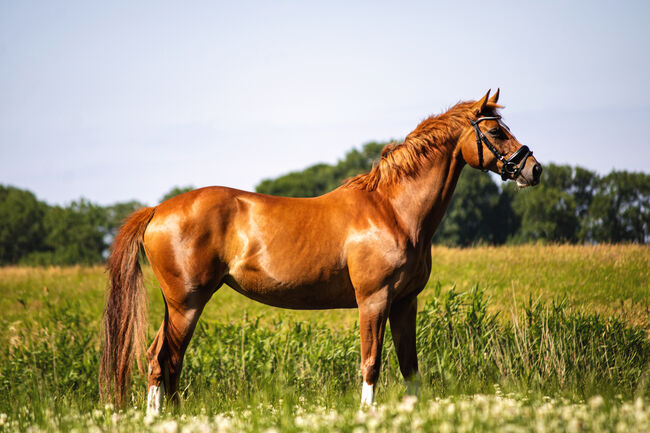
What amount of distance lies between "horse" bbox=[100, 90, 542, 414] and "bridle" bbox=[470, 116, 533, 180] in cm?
1

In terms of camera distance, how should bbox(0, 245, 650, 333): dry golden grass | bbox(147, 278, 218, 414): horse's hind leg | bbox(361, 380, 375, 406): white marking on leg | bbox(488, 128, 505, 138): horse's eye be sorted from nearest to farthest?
bbox(361, 380, 375, 406): white marking on leg
bbox(147, 278, 218, 414): horse's hind leg
bbox(488, 128, 505, 138): horse's eye
bbox(0, 245, 650, 333): dry golden grass

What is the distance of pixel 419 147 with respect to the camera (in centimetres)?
588

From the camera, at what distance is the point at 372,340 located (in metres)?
5.40

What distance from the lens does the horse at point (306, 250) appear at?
5.50 metres

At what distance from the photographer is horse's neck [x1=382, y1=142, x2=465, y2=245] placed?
5758 mm

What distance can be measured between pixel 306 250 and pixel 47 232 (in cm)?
6715

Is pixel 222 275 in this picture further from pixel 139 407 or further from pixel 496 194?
pixel 496 194

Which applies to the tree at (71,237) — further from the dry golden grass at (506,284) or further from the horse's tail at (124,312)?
the horse's tail at (124,312)

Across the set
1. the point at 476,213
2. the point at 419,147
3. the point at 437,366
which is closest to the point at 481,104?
the point at 419,147

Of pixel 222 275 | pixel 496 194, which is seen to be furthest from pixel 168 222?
pixel 496 194

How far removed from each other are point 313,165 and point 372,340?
3047 inches

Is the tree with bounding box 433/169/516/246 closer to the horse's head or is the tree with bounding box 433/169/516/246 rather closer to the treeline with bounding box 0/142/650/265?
the treeline with bounding box 0/142/650/265

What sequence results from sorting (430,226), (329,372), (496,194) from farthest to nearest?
(496,194) < (329,372) < (430,226)

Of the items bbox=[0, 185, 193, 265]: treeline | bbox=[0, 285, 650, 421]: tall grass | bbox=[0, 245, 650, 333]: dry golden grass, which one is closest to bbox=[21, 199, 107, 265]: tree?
bbox=[0, 185, 193, 265]: treeline
